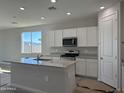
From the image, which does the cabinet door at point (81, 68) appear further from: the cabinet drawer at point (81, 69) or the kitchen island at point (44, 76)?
the kitchen island at point (44, 76)

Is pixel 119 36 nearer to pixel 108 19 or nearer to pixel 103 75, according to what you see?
pixel 108 19

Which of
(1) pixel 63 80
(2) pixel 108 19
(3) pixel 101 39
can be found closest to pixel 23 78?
(1) pixel 63 80

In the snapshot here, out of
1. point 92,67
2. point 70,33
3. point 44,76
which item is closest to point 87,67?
point 92,67

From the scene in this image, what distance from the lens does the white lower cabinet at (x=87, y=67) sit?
197 inches

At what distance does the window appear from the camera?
7.67 meters

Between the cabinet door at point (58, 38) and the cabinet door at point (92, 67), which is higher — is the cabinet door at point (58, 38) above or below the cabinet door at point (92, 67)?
above

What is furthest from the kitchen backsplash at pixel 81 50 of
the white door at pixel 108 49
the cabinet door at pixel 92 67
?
the white door at pixel 108 49

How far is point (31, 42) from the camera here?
8039 millimetres

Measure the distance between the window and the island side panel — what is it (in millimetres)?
3843

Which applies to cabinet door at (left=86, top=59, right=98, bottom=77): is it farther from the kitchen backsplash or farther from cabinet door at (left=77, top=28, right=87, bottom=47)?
cabinet door at (left=77, top=28, right=87, bottom=47)

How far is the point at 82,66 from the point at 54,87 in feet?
7.95

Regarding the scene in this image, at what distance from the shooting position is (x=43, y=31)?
292 inches

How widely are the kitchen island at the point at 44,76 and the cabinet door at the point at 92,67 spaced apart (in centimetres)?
184

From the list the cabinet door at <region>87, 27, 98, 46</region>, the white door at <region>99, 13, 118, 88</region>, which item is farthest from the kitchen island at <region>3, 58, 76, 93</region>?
the cabinet door at <region>87, 27, 98, 46</region>
